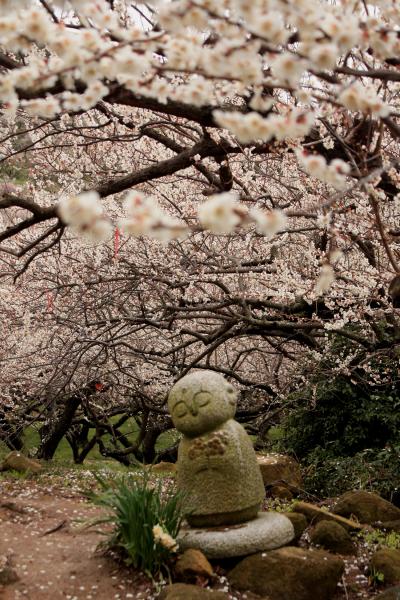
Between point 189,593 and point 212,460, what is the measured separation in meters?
1.18

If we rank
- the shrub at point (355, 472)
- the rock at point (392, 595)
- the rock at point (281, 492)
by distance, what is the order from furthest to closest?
the rock at point (281, 492), the shrub at point (355, 472), the rock at point (392, 595)

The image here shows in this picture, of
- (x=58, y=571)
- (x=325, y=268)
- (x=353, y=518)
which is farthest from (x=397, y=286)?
(x=58, y=571)

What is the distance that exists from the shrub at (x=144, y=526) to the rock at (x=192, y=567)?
113 mm

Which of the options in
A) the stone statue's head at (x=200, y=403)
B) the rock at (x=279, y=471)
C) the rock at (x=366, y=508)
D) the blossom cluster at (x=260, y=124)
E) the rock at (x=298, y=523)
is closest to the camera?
the blossom cluster at (x=260, y=124)

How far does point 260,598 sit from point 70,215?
12.1ft

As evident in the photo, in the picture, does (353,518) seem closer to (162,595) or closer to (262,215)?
(162,595)

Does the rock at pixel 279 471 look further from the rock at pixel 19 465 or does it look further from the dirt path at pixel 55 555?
the rock at pixel 19 465

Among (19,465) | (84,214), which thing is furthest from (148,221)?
(19,465)

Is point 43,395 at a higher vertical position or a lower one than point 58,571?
higher

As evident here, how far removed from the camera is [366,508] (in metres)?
6.12

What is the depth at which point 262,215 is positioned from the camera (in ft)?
6.48

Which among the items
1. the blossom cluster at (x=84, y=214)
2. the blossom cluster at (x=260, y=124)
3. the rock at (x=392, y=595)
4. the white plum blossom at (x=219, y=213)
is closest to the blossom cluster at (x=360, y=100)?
the blossom cluster at (x=260, y=124)

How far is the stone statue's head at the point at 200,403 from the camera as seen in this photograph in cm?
523

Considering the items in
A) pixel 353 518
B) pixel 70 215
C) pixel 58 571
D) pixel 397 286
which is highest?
pixel 397 286
